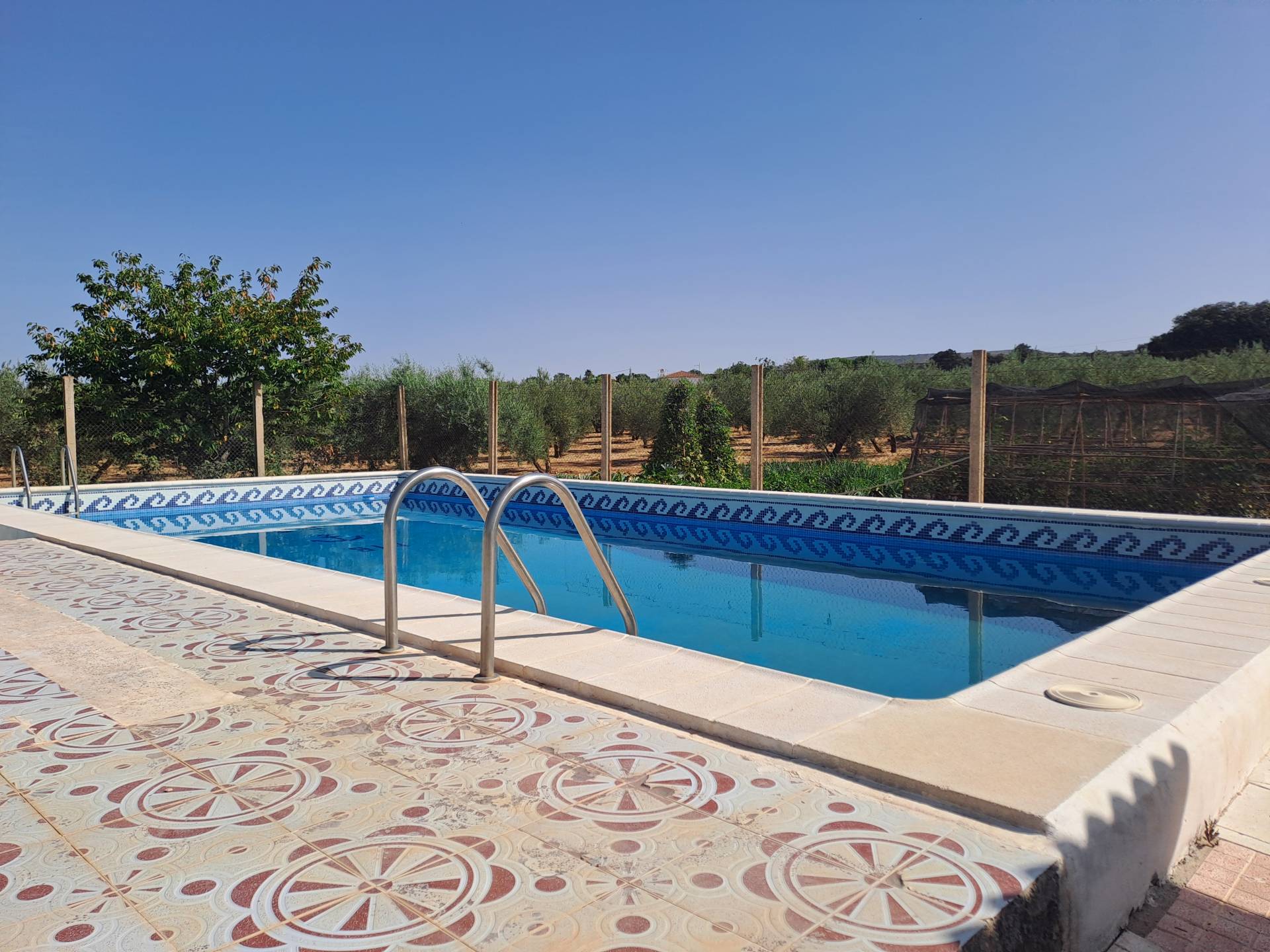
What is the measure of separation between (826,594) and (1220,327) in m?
26.1

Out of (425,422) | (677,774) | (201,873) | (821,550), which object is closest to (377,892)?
(201,873)

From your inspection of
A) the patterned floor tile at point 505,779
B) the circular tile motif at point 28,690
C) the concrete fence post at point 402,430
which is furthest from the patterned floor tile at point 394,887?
the concrete fence post at point 402,430

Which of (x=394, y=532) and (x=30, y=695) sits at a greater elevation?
(x=394, y=532)

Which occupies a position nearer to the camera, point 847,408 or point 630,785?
point 630,785

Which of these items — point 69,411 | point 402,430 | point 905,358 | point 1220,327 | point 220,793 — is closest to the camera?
point 220,793

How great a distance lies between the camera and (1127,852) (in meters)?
1.82

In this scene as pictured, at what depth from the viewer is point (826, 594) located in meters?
6.26

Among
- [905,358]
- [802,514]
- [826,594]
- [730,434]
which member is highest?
[905,358]

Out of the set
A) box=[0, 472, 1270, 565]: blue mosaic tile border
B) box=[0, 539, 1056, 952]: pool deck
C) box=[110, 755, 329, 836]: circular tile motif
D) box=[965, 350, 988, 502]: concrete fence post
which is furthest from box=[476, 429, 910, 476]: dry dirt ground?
box=[110, 755, 329, 836]: circular tile motif

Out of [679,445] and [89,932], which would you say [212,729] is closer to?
[89,932]

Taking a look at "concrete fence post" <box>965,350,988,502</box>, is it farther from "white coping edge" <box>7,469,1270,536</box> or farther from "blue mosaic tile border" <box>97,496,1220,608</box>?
"blue mosaic tile border" <box>97,496,1220,608</box>

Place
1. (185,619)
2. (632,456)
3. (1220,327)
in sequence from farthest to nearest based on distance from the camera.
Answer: (1220,327) < (632,456) < (185,619)

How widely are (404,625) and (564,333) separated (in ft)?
59.0

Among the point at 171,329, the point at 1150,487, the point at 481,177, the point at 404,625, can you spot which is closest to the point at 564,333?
the point at 481,177
